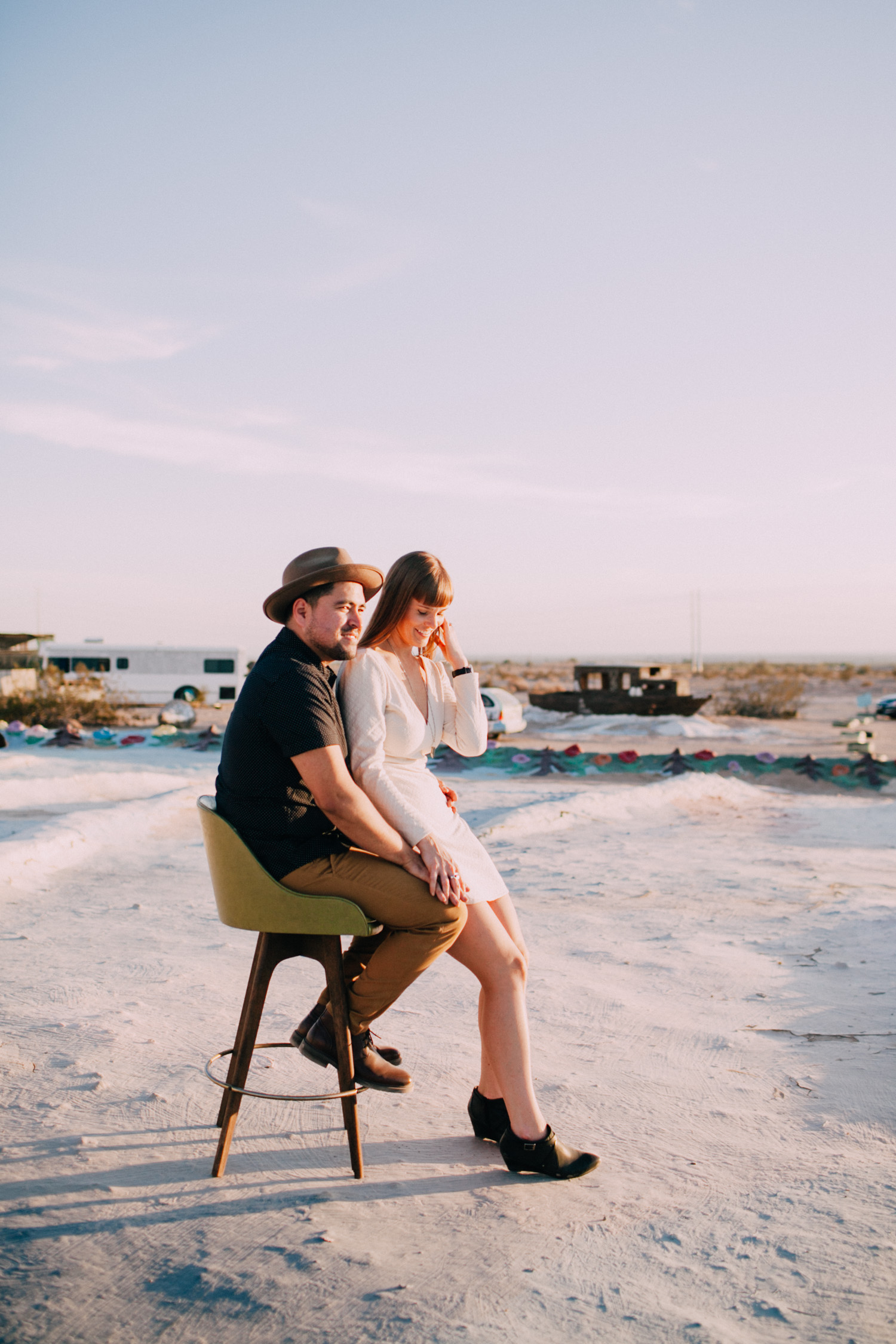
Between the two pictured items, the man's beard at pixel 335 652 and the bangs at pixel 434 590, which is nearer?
the man's beard at pixel 335 652

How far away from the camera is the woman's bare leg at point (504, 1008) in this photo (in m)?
2.66

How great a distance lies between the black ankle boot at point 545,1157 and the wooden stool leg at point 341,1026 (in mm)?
427

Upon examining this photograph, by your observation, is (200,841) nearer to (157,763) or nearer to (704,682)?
(157,763)

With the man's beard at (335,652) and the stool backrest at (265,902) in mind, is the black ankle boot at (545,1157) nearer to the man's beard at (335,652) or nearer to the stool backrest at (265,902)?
the stool backrest at (265,902)

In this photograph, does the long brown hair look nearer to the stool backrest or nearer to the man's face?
the man's face

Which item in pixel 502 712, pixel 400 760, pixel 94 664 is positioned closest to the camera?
pixel 400 760

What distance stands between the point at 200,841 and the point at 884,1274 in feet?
21.5

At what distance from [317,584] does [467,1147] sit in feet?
5.76

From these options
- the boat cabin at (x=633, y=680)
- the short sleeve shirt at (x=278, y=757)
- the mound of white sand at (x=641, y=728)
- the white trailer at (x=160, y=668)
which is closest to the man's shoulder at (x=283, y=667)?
the short sleeve shirt at (x=278, y=757)

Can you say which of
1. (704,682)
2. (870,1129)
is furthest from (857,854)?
(704,682)

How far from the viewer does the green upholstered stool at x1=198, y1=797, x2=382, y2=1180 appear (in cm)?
252

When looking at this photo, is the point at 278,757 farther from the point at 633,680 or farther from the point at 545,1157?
the point at 633,680

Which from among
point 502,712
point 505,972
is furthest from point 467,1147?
point 502,712

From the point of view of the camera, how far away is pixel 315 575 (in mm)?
2682
